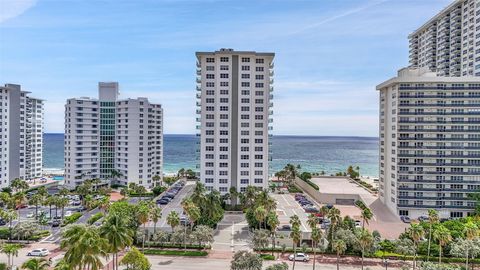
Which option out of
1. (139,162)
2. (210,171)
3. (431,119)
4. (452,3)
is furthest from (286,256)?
(452,3)

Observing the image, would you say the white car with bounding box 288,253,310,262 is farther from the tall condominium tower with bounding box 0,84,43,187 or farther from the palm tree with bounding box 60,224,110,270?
the tall condominium tower with bounding box 0,84,43,187

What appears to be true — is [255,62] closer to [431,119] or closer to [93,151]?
[431,119]

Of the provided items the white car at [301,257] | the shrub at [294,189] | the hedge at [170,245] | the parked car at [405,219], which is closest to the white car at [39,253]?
the hedge at [170,245]

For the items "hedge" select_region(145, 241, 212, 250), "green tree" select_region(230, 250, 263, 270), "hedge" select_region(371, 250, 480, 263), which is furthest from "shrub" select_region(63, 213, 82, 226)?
"hedge" select_region(371, 250, 480, 263)

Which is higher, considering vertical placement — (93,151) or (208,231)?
(93,151)

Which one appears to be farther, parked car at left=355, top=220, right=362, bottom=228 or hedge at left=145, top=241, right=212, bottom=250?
parked car at left=355, top=220, right=362, bottom=228

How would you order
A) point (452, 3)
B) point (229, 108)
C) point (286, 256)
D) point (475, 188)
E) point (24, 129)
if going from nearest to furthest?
point (286, 256)
point (475, 188)
point (229, 108)
point (452, 3)
point (24, 129)

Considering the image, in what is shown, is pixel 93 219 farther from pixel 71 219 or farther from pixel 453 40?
pixel 453 40
